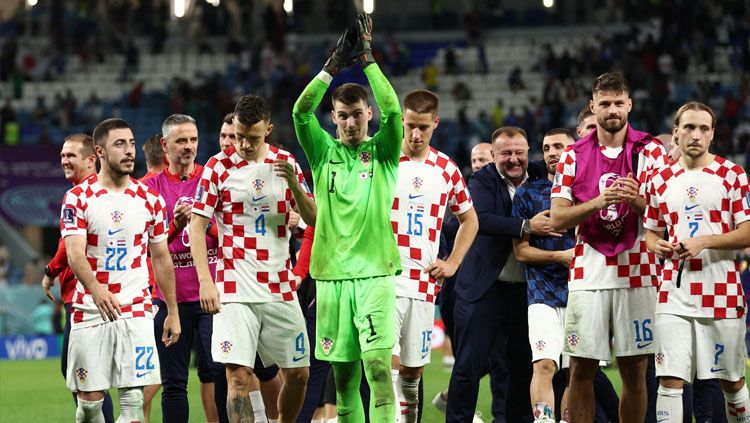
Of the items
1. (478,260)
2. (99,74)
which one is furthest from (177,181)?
(99,74)

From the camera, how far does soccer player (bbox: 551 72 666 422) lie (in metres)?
8.30

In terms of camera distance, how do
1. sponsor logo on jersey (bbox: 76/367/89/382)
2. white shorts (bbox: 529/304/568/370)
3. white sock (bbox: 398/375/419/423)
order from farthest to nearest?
white shorts (bbox: 529/304/568/370)
white sock (bbox: 398/375/419/423)
sponsor logo on jersey (bbox: 76/367/89/382)

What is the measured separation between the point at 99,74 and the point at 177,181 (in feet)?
88.4

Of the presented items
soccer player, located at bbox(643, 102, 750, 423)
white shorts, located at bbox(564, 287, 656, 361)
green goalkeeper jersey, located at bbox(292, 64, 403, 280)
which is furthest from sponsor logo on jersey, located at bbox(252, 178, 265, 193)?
soccer player, located at bbox(643, 102, 750, 423)

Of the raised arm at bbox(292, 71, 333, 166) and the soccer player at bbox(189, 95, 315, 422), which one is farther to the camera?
the soccer player at bbox(189, 95, 315, 422)

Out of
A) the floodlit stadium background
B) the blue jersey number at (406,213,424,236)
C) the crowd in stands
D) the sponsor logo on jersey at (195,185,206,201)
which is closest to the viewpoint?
the sponsor logo on jersey at (195,185,206,201)

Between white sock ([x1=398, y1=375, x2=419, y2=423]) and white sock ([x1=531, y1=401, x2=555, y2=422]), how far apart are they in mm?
923

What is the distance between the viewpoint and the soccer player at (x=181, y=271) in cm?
934

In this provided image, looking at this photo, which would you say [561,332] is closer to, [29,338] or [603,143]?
[603,143]

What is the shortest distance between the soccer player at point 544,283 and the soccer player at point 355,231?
1.74 meters

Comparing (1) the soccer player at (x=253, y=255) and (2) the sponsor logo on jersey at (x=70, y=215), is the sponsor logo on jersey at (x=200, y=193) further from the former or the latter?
(2) the sponsor logo on jersey at (x=70, y=215)

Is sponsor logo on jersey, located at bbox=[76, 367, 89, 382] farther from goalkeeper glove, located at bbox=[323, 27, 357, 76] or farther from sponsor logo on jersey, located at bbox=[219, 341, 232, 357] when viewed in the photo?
goalkeeper glove, located at bbox=[323, 27, 357, 76]

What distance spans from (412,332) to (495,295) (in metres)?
0.98

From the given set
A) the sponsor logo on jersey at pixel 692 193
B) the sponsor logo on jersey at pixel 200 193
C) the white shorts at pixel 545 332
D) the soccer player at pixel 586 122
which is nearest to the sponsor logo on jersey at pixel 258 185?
the sponsor logo on jersey at pixel 200 193
